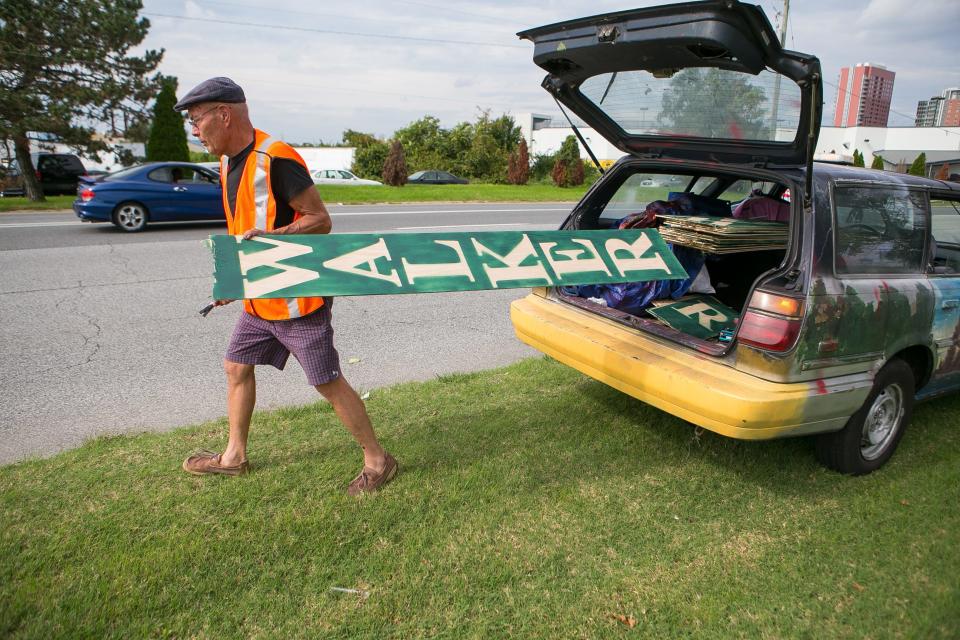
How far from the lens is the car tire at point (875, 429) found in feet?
10.7

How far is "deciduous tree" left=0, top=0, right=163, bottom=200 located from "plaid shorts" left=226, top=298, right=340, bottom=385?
1688 cm

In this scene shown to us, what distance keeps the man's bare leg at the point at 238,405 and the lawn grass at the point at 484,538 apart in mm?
135

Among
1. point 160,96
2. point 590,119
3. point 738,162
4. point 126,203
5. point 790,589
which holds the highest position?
point 160,96

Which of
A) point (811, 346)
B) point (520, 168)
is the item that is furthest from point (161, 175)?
point (520, 168)

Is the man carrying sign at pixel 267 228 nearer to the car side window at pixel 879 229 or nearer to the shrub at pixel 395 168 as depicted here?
the car side window at pixel 879 229

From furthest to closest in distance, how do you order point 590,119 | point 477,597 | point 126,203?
point 126,203
point 590,119
point 477,597

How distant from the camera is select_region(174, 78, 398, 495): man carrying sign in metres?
2.75

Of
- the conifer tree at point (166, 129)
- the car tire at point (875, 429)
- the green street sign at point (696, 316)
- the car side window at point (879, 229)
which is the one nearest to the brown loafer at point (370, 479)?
the green street sign at point (696, 316)

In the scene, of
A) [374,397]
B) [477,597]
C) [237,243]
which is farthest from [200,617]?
[374,397]

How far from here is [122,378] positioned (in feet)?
15.1

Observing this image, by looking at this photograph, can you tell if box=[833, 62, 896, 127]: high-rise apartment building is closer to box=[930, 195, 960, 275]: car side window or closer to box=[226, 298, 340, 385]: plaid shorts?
box=[930, 195, 960, 275]: car side window

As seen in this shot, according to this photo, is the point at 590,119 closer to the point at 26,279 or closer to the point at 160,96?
the point at 26,279

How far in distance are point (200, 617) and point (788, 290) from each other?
273 cm

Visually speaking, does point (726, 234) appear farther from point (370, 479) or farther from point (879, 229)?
point (370, 479)
